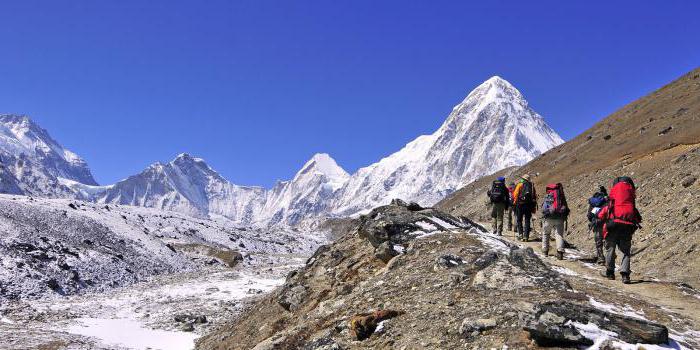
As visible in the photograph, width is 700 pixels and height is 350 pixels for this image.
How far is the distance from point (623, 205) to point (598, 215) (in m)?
2.44

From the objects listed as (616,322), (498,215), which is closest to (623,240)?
(616,322)

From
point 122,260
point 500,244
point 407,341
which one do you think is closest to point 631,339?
point 407,341

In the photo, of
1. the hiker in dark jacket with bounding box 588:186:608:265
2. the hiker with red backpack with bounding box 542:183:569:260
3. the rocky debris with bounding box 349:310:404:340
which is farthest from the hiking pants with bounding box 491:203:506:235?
the rocky debris with bounding box 349:310:404:340

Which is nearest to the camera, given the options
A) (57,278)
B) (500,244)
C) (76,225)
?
(500,244)

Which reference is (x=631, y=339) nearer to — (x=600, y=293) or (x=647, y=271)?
(x=600, y=293)

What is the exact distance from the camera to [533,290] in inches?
362

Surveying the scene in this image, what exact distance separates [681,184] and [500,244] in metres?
19.5

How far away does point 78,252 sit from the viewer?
1485 inches

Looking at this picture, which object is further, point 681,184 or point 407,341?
point 681,184

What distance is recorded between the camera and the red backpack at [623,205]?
13609 mm

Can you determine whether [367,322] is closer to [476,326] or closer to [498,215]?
[476,326]

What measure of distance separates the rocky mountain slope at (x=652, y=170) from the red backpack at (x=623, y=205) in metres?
4.64

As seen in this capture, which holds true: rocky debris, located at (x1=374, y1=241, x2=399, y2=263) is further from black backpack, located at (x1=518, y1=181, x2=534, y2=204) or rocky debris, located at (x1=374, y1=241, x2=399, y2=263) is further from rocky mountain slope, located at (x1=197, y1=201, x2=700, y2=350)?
black backpack, located at (x1=518, y1=181, x2=534, y2=204)

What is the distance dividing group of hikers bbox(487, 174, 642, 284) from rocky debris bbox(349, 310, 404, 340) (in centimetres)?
767
